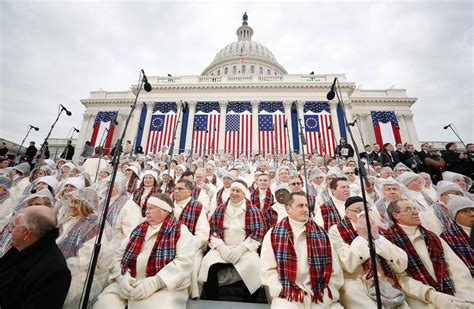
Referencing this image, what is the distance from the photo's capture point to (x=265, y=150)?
19719mm

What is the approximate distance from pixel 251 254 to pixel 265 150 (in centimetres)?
1711

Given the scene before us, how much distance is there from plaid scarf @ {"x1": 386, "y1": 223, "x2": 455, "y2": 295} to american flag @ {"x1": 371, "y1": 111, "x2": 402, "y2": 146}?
2241 centimetres

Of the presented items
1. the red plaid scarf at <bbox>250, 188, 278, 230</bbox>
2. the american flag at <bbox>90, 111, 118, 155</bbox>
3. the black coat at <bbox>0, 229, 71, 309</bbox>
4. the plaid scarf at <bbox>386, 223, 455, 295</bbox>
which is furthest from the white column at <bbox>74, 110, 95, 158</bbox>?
the plaid scarf at <bbox>386, 223, 455, 295</bbox>

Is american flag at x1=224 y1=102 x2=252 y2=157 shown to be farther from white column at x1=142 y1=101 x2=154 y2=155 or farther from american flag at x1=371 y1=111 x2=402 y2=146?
american flag at x1=371 y1=111 x2=402 y2=146

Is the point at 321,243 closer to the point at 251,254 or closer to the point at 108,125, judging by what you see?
the point at 251,254

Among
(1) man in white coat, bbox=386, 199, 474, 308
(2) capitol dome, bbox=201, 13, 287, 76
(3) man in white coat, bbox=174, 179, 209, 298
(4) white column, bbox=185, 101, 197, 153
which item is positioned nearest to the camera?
(1) man in white coat, bbox=386, 199, 474, 308

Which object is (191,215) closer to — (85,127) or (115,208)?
(115,208)

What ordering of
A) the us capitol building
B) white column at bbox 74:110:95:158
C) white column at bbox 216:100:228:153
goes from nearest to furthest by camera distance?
white column at bbox 216:100:228:153, the us capitol building, white column at bbox 74:110:95:158

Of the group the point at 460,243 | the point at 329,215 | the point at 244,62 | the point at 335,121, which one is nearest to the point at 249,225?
the point at 329,215

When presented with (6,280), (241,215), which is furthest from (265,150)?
(6,280)

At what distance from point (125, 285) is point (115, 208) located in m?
1.46

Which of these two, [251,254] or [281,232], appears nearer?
[281,232]

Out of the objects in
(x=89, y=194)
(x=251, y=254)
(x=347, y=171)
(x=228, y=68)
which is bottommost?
(x=251, y=254)

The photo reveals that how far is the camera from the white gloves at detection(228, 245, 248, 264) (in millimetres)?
2768
